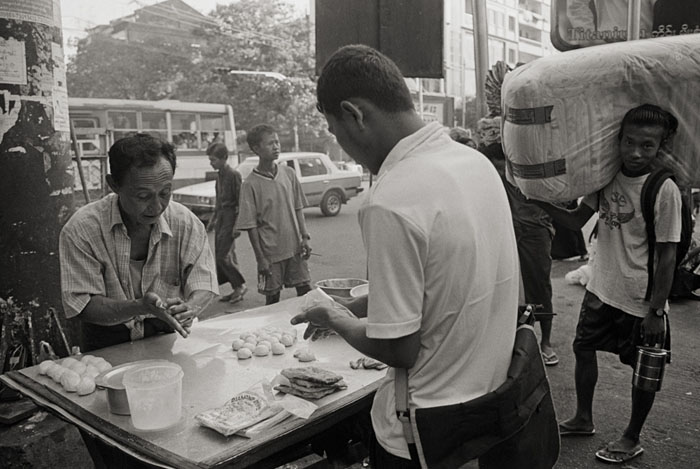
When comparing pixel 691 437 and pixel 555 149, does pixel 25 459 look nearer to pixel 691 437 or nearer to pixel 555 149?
pixel 555 149

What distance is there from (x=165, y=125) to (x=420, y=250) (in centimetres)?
1599

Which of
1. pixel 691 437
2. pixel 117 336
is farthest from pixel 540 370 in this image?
pixel 691 437

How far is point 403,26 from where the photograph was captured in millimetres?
3869

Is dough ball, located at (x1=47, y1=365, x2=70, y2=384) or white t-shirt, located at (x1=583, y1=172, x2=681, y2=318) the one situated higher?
white t-shirt, located at (x1=583, y1=172, x2=681, y2=318)

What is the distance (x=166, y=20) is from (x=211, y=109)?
1615 cm

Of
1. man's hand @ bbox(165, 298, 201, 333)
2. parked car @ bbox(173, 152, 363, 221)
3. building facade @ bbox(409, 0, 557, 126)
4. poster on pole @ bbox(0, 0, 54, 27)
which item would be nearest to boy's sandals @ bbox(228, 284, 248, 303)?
poster on pole @ bbox(0, 0, 54, 27)

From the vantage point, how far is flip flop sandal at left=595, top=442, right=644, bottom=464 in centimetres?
297

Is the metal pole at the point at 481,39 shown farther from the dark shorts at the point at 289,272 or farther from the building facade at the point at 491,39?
the building facade at the point at 491,39

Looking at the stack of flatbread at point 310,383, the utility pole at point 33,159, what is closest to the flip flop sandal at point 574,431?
the stack of flatbread at point 310,383

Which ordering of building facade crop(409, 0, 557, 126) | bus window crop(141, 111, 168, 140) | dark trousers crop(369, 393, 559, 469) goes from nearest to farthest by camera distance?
dark trousers crop(369, 393, 559, 469) < bus window crop(141, 111, 168, 140) < building facade crop(409, 0, 557, 126)

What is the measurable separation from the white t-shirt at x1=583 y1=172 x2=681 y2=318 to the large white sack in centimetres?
14

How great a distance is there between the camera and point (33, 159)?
9.60 ft

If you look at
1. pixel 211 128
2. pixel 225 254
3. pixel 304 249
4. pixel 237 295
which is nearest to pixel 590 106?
pixel 304 249

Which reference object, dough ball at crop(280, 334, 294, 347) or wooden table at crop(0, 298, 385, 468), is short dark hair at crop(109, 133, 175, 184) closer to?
wooden table at crop(0, 298, 385, 468)
